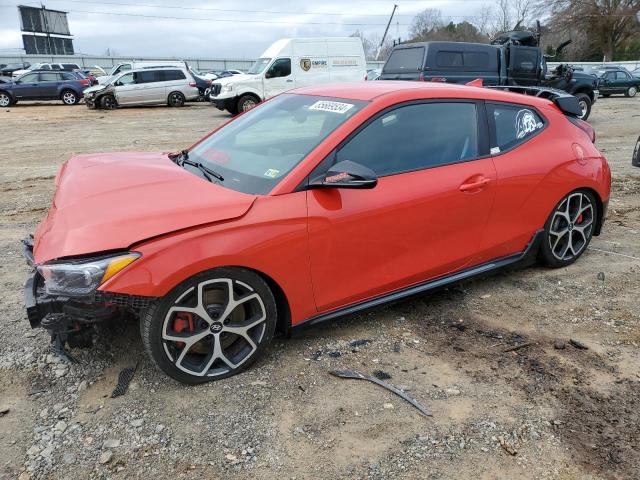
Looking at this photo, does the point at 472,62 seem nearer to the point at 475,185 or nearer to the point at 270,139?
the point at 475,185

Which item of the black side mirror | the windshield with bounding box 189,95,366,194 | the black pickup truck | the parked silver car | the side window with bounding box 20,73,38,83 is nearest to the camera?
the black side mirror

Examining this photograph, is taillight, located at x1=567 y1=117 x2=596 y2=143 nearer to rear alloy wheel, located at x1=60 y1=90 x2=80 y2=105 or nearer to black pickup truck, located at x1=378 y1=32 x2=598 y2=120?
black pickup truck, located at x1=378 y1=32 x2=598 y2=120

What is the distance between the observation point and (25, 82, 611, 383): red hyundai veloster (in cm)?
261

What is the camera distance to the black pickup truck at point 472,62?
1238cm

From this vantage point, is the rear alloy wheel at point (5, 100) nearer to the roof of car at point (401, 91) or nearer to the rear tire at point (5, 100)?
the rear tire at point (5, 100)

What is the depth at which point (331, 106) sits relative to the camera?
343 cm

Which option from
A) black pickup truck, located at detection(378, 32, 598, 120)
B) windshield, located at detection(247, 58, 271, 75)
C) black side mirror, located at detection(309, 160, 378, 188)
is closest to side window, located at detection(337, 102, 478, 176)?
black side mirror, located at detection(309, 160, 378, 188)

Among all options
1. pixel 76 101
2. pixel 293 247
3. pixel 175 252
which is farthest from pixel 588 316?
pixel 76 101

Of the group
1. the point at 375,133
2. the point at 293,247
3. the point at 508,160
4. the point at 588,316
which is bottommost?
the point at 588,316

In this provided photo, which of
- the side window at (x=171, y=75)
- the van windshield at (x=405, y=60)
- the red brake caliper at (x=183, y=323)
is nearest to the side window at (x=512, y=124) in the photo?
the red brake caliper at (x=183, y=323)

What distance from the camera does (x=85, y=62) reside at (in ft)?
164

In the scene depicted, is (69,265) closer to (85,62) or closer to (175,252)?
(175,252)

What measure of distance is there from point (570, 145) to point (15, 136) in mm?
13917

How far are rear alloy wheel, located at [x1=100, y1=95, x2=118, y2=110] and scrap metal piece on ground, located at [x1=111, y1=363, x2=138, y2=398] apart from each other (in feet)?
69.9
